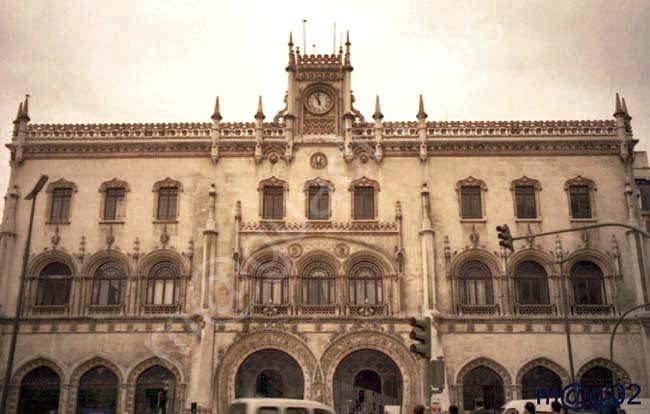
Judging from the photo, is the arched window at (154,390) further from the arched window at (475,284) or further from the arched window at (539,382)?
the arched window at (539,382)

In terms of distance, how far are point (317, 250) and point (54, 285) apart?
574 inches

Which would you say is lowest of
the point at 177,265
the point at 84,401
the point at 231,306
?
the point at 84,401

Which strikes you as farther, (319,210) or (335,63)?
(335,63)

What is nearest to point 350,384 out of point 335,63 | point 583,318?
point 583,318

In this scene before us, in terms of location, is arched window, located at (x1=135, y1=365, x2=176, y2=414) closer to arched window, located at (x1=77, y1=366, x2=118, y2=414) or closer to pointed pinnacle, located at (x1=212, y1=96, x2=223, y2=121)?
arched window, located at (x1=77, y1=366, x2=118, y2=414)

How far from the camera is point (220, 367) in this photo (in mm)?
35219

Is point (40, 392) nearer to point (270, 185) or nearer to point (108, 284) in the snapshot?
point (108, 284)

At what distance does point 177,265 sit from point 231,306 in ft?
12.6

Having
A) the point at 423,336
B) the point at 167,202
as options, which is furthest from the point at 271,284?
the point at 423,336

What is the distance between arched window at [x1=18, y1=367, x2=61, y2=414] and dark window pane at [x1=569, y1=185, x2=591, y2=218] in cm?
2929

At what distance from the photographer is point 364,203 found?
3819 centimetres

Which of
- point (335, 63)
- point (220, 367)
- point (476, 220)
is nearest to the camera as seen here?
point (220, 367)

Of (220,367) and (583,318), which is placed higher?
(583,318)

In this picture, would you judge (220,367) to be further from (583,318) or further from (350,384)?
(583,318)
